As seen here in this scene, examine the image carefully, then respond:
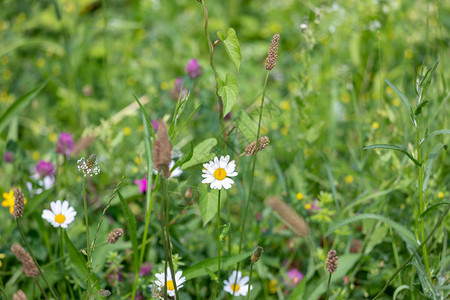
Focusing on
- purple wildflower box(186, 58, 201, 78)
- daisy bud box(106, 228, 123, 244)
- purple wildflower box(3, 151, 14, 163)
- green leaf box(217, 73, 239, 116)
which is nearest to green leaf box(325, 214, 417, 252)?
green leaf box(217, 73, 239, 116)

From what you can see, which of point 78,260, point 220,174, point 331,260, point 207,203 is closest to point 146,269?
point 78,260

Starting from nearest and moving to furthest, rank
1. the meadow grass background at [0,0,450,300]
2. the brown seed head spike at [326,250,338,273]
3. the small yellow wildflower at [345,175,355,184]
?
1. the brown seed head spike at [326,250,338,273]
2. the meadow grass background at [0,0,450,300]
3. the small yellow wildflower at [345,175,355,184]

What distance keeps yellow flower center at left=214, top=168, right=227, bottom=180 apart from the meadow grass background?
5.5 inches

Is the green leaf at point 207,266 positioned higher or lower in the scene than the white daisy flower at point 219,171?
lower

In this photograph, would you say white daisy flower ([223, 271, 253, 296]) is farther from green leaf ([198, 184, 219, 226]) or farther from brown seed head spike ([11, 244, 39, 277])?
brown seed head spike ([11, 244, 39, 277])

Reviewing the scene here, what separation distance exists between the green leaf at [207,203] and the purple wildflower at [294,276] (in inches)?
19.7

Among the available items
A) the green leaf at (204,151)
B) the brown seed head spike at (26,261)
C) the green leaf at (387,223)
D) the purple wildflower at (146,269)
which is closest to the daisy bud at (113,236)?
the brown seed head spike at (26,261)

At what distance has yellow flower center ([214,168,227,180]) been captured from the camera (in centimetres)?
120

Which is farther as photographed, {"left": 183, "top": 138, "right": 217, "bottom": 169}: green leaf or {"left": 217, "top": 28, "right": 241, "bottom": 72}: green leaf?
{"left": 183, "top": 138, "right": 217, "bottom": 169}: green leaf

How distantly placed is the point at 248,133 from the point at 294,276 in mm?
564

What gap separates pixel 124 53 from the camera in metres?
3.15

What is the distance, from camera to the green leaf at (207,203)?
4.10 feet

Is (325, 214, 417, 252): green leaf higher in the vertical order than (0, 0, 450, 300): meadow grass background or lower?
lower

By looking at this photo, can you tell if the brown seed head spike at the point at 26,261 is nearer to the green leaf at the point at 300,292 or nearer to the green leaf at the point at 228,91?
the green leaf at the point at 228,91
